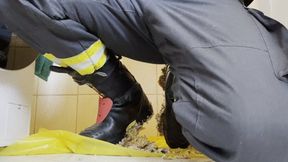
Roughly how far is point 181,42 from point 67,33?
0.27 metres

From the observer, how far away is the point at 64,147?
849 mm

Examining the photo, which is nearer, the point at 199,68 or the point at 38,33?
the point at 199,68

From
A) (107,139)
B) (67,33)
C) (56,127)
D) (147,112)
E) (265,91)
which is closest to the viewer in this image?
A: (265,91)

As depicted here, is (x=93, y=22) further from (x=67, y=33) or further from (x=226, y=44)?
(x=226, y=44)

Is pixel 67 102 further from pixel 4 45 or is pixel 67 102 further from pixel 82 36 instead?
pixel 82 36

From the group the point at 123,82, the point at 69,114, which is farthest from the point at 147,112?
the point at 69,114

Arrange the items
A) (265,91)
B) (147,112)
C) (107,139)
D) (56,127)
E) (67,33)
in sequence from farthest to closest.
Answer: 1. (56,127)
2. (147,112)
3. (107,139)
4. (67,33)
5. (265,91)

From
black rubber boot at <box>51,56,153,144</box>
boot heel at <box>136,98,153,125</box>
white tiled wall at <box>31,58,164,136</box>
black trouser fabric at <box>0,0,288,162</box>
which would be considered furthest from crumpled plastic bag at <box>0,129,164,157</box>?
white tiled wall at <box>31,58,164,136</box>

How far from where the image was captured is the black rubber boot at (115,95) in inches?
32.4

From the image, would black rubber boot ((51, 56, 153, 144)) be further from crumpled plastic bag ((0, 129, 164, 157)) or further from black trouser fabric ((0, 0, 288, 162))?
black trouser fabric ((0, 0, 288, 162))

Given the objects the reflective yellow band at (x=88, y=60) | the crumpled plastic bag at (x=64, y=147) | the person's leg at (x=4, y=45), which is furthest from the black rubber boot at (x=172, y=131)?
the person's leg at (x=4, y=45)

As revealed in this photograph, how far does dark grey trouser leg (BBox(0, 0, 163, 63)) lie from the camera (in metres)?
0.68

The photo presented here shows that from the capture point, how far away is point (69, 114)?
1.39m

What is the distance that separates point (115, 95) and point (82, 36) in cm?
21
